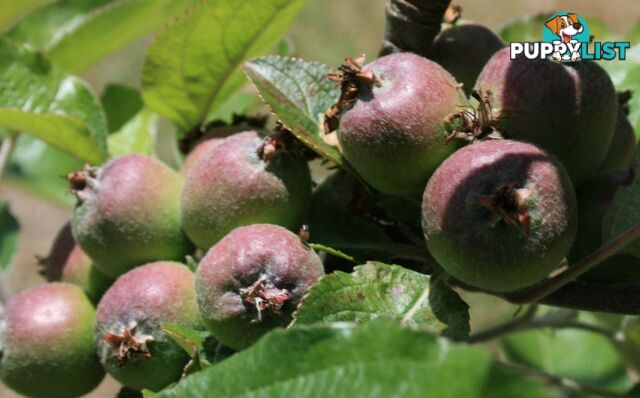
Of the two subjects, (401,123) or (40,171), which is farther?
(40,171)

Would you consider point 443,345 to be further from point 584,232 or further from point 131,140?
point 131,140

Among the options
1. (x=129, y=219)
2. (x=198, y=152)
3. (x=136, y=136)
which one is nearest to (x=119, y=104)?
(x=136, y=136)

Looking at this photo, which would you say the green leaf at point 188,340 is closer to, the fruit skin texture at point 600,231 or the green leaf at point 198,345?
the green leaf at point 198,345

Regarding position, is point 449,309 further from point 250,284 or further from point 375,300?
point 250,284

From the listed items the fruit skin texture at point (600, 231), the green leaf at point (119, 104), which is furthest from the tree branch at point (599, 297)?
the green leaf at point (119, 104)

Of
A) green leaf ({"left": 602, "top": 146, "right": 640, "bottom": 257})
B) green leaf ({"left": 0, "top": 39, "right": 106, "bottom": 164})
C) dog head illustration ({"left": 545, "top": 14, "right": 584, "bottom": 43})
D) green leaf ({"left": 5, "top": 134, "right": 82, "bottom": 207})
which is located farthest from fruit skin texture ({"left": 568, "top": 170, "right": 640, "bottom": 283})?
green leaf ({"left": 5, "top": 134, "right": 82, "bottom": 207})
